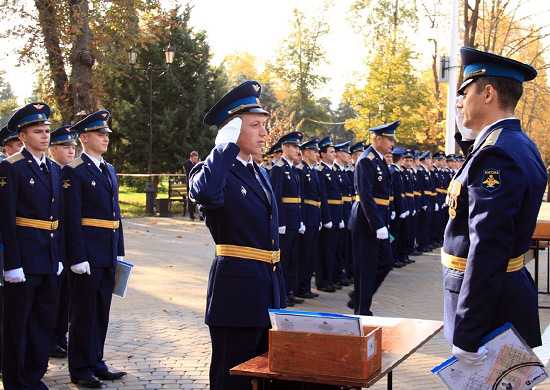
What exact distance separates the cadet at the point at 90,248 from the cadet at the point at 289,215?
3719mm

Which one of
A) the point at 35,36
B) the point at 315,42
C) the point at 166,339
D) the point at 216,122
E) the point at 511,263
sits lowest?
the point at 166,339

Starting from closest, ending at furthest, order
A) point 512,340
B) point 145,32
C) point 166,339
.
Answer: point 512,340
point 166,339
point 145,32

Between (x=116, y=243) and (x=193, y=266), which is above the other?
(x=116, y=243)

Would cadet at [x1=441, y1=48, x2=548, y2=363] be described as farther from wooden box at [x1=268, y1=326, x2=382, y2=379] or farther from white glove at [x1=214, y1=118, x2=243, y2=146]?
white glove at [x1=214, y1=118, x2=243, y2=146]

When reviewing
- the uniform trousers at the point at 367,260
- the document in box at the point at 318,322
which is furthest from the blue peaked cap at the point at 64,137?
the document in box at the point at 318,322

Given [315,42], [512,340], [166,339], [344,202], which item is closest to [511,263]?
[512,340]

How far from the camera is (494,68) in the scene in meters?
3.61

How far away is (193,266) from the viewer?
12.7m

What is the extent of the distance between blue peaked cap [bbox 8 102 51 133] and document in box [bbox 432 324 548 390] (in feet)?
13.1

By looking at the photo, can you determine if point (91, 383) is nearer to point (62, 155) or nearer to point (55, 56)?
point (62, 155)

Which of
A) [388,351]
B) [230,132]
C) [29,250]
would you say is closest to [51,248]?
[29,250]

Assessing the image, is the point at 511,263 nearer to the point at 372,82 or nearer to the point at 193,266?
the point at 193,266

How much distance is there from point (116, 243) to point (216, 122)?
7.49 ft

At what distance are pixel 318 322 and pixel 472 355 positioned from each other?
2.42 feet
